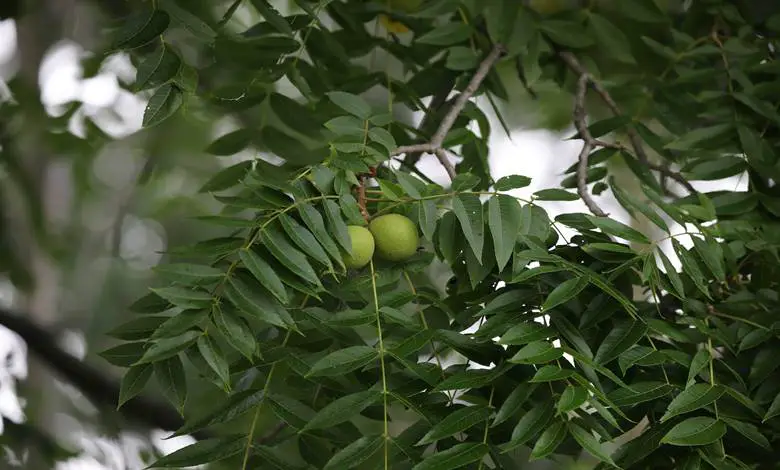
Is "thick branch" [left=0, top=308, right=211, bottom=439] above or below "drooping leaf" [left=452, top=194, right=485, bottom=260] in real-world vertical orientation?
below

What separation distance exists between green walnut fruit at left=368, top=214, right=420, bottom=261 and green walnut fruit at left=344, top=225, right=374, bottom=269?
0.01 meters

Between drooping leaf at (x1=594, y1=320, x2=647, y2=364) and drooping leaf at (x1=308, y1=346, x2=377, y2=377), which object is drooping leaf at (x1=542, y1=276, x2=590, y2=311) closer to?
drooping leaf at (x1=594, y1=320, x2=647, y2=364)

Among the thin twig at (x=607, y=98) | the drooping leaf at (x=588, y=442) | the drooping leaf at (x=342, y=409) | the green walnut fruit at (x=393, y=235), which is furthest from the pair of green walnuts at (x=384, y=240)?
the thin twig at (x=607, y=98)

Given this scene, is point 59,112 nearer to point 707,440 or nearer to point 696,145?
point 696,145

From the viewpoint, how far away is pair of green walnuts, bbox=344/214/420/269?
2.78 feet

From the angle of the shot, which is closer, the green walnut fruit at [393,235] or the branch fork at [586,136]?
the green walnut fruit at [393,235]

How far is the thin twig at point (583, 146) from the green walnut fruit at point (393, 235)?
218 mm

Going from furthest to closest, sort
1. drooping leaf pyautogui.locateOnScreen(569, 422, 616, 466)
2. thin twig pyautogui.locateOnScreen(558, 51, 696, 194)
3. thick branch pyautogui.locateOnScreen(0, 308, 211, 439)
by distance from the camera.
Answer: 1. thick branch pyautogui.locateOnScreen(0, 308, 211, 439)
2. thin twig pyautogui.locateOnScreen(558, 51, 696, 194)
3. drooping leaf pyautogui.locateOnScreen(569, 422, 616, 466)

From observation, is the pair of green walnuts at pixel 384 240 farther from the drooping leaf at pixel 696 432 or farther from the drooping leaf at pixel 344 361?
the drooping leaf at pixel 696 432

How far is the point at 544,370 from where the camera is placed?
79 cm

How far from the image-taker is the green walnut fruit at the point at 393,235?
2.85 feet

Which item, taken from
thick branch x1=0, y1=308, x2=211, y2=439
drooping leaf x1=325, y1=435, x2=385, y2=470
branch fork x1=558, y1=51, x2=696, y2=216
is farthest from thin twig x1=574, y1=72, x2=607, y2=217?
thick branch x1=0, y1=308, x2=211, y2=439

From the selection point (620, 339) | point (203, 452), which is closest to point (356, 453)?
point (203, 452)

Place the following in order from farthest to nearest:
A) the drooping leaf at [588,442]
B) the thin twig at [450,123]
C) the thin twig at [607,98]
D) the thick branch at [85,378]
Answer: the thick branch at [85,378], the thin twig at [607,98], the thin twig at [450,123], the drooping leaf at [588,442]
